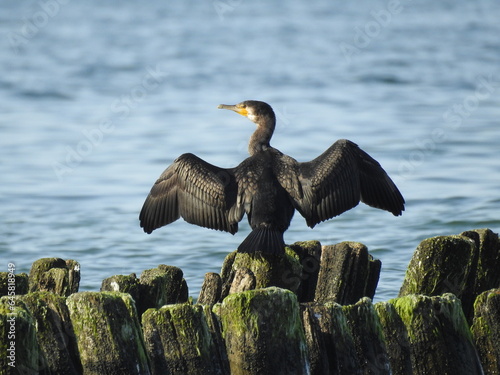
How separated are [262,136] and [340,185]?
33.5 inches

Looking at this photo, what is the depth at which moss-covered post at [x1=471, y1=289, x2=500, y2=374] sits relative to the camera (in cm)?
519

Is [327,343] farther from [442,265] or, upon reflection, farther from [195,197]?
[195,197]

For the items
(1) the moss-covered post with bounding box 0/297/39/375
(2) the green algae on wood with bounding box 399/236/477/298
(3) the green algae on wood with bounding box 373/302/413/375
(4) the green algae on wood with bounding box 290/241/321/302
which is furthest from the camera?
(4) the green algae on wood with bounding box 290/241/321/302

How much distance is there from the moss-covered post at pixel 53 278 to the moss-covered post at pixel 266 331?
1.06 meters

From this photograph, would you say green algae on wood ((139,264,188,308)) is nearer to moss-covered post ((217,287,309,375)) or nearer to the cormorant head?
moss-covered post ((217,287,309,375))

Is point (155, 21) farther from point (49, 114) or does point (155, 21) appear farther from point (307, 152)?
point (307, 152)

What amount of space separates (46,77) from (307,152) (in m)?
8.73

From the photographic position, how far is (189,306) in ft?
15.2

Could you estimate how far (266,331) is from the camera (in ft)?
15.3

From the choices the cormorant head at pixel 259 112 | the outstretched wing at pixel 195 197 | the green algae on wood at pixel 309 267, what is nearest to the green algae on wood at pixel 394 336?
the green algae on wood at pixel 309 267

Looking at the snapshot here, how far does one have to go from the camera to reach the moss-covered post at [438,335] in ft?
16.6

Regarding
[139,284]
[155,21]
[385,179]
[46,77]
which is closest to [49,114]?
[46,77]

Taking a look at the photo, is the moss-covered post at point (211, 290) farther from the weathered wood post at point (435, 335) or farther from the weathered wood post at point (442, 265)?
the weathered wood post at point (442, 265)

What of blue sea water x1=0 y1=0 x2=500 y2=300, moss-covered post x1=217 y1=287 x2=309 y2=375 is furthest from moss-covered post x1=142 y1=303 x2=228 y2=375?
blue sea water x1=0 y1=0 x2=500 y2=300
